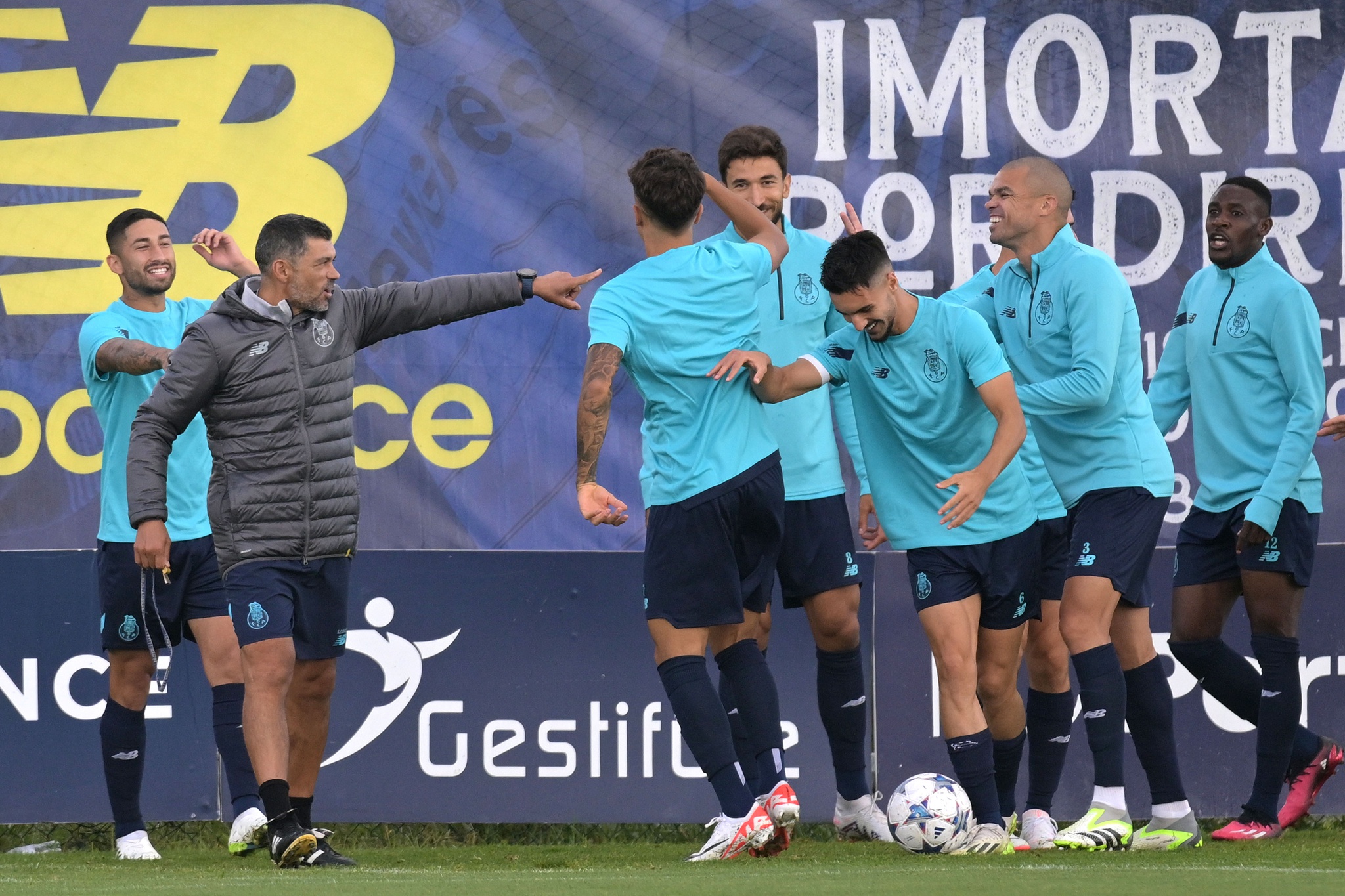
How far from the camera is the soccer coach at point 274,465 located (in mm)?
5344

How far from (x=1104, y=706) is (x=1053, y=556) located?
2.16 feet

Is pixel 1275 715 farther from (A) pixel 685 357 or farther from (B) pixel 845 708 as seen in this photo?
(A) pixel 685 357

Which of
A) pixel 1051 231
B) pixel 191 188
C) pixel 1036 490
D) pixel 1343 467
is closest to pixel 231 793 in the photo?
pixel 191 188

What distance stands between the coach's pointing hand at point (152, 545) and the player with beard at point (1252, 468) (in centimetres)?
345

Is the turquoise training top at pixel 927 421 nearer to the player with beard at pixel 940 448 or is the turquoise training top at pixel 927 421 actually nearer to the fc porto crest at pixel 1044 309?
the player with beard at pixel 940 448

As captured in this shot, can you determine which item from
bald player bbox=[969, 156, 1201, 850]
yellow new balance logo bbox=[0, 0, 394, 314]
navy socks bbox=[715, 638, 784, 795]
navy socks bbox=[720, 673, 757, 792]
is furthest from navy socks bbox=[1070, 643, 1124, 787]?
yellow new balance logo bbox=[0, 0, 394, 314]

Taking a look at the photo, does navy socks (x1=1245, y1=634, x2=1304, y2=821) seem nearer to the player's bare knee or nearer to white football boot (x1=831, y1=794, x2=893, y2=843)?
white football boot (x1=831, y1=794, x2=893, y2=843)

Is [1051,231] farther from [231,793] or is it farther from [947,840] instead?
[231,793]

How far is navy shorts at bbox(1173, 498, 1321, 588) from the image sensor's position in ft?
19.1

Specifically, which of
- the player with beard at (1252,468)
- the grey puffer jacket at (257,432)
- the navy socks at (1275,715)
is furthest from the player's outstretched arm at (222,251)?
the navy socks at (1275,715)

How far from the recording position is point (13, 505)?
7156mm

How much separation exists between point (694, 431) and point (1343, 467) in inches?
135

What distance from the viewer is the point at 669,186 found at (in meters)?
5.22

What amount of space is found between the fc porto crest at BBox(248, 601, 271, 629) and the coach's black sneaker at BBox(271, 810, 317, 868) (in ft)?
1.90
